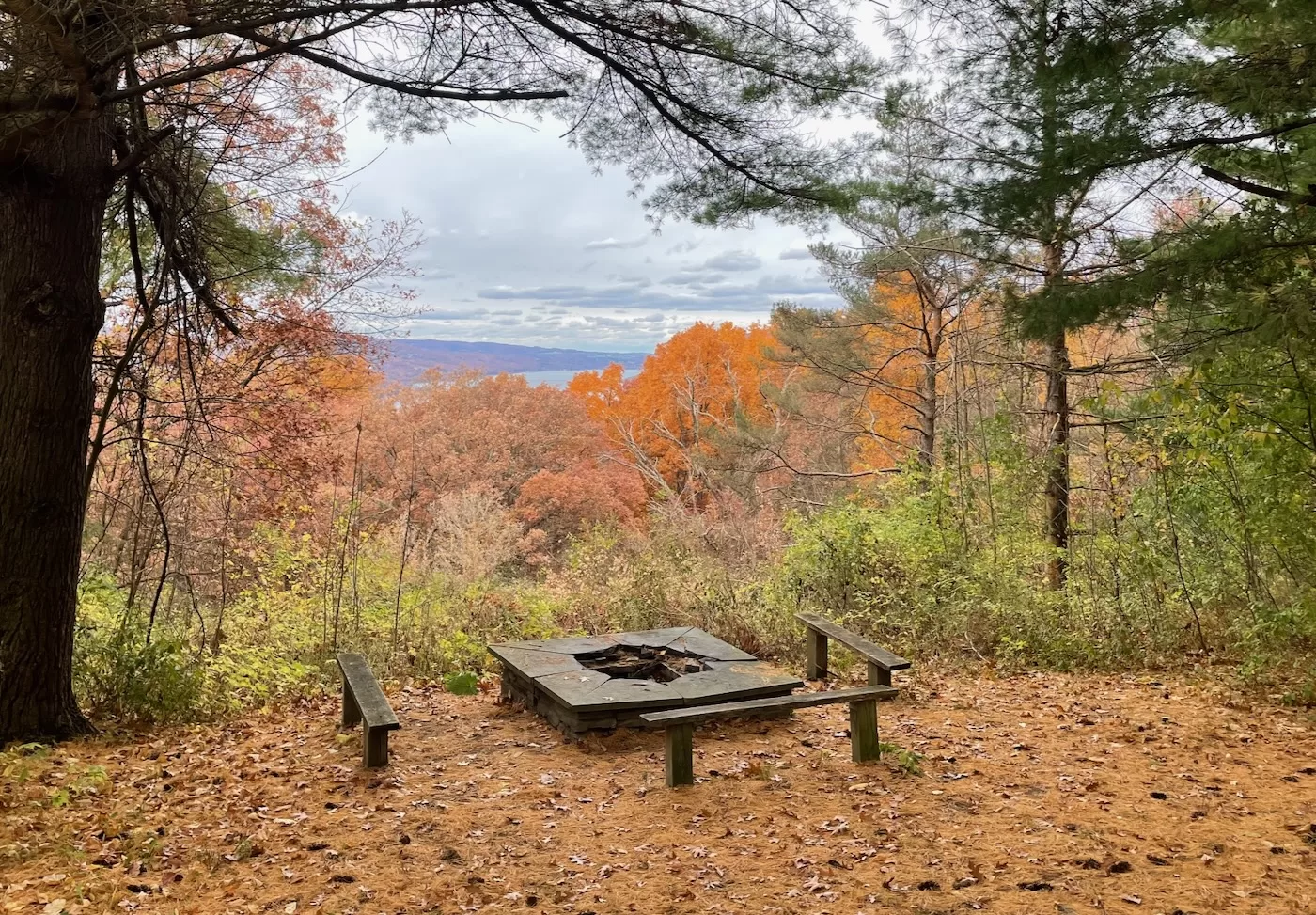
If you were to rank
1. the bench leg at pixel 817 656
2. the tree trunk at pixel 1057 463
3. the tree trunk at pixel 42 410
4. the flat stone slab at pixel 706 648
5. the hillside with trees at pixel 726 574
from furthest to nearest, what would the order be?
the tree trunk at pixel 1057 463 < the bench leg at pixel 817 656 < the flat stone slab at pixel 706 648 < the tree trunk at pixel 42 410 < the hillside with trees at pixel 726 574

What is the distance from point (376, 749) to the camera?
13.3ft

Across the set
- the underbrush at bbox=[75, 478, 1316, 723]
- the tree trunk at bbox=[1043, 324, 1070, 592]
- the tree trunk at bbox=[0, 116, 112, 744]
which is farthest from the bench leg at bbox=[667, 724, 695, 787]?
the tree trunk at bbox=[1043, 324, 1070, 592]

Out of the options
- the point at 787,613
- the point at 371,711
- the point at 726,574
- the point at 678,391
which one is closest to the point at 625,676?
the point at 371,711

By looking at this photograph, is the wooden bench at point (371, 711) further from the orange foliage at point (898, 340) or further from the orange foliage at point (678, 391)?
the orange foliage at point (678, 391)

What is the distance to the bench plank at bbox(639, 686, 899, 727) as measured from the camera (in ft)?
12.3

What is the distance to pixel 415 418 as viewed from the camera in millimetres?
15773

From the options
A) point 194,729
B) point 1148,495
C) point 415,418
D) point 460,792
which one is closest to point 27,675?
point 194,729

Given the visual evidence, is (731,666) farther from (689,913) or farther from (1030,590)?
(1030,590)

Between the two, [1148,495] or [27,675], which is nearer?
[27,675]

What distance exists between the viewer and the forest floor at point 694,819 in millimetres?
2758

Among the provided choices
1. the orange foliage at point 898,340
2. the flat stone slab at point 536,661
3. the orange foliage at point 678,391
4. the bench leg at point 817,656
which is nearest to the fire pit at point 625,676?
the flat stone slab at point 536,661

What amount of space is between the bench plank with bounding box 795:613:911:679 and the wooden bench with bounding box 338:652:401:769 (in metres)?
2.63

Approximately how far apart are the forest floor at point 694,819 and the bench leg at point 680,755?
3.6 inches

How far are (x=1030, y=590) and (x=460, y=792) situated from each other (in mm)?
4808
